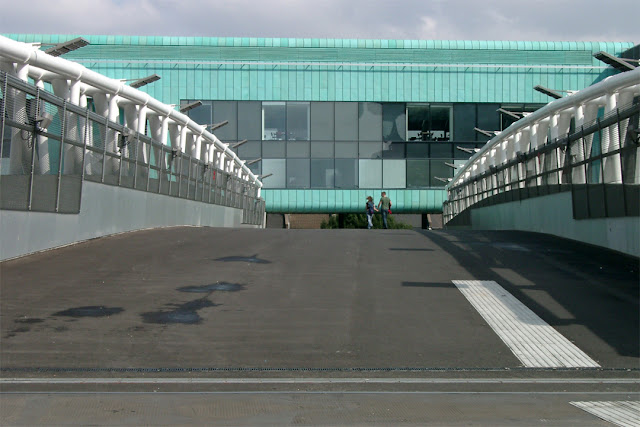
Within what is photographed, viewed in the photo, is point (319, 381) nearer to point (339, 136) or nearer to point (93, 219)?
point (93, 219)

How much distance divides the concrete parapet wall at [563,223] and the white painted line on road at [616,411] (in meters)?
7.25

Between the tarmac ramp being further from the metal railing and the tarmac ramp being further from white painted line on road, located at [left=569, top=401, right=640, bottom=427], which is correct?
the metal railing

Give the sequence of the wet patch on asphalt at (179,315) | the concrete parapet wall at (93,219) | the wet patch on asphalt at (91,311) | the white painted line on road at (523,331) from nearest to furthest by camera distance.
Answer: the white painted line on road at (523,331)
the wet patch on asphalt at (179,315)
the wet patch on asphalt at (91,311)
the concrete parapet wall at (93,219)

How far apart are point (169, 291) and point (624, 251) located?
27.8ft

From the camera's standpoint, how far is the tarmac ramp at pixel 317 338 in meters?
6.21

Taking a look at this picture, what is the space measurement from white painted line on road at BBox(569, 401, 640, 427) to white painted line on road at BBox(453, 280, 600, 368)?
1.42m

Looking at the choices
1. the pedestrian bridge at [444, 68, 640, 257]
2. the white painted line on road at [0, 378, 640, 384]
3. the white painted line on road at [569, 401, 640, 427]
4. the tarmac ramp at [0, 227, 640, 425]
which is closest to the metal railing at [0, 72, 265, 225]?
the tarmac ramp at [0, 227, 640, 425]

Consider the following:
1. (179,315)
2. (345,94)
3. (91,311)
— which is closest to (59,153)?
(91,311)

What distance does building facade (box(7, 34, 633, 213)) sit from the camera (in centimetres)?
5097

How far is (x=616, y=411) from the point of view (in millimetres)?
6078

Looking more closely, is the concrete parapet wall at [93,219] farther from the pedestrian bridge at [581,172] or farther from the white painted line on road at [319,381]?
the pedestrian bridge at [581,172]

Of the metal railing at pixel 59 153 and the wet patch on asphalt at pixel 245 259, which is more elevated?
the metal railing at pixel 59 153

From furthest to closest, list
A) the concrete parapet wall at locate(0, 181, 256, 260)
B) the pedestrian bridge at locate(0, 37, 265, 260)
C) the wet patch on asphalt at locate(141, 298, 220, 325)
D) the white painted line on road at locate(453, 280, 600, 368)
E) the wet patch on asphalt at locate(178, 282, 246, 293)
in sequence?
the pedestrian bridge at locate(0, 37, 265, 260), the concrete parapet wall at locate(0, 181, 256, 260), the wet patch on asphalt at locate(178, 282, 246, 293), the wet patch on asphalt at locate(141, 298, 220, 325), the white painted line on road at locate(453, 280, 600, 368)

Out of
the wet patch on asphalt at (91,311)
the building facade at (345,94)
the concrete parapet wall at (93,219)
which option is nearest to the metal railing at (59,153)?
the concrete parapet wall at (93,219)
